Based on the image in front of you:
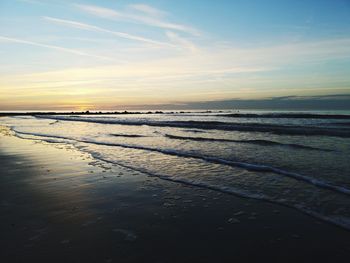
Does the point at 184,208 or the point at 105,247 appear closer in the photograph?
the point at 105,247

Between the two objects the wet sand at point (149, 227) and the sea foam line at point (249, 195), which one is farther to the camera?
the sea foam line at point (249, 195)

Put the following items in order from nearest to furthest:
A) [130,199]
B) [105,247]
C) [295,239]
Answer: [105,247] → [295,239] → [130,199]

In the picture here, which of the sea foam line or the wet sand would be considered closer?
the wet sand

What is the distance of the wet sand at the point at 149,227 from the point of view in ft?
13.6

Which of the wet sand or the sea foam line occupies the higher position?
the wet sand

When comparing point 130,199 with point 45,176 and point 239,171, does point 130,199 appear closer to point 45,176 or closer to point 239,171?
point 45,176

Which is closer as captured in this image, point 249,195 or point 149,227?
point 149,227

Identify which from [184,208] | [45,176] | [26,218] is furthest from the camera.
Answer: [45,176]

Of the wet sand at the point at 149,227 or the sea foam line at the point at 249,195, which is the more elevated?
the wet sand at the point at 149,227

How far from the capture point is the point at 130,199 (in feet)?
22.6

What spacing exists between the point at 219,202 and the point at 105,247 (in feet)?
9.79

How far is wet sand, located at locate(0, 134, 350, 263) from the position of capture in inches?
164

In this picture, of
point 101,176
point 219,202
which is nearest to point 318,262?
point 219,202

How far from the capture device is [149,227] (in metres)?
5.17
